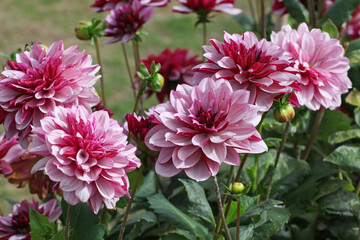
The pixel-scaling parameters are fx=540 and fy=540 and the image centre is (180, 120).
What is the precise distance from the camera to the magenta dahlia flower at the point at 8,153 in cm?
90

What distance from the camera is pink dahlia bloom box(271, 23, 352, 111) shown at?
775 mm

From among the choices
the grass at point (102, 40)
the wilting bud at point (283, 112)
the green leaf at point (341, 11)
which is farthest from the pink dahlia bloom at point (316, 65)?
the grass at point (102, 40)

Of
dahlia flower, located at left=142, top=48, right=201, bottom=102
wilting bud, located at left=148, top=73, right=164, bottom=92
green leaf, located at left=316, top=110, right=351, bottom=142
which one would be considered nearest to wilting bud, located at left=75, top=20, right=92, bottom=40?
dahlia flower, located at left=142, top=48, right=201, bottom=102

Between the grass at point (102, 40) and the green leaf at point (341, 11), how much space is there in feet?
5.21

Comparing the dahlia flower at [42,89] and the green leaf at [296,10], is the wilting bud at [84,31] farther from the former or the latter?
the green leaf at [296,10]

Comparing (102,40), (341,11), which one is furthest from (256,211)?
(102,40)

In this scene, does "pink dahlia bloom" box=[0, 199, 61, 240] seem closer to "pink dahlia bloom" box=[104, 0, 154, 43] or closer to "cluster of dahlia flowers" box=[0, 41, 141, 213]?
"cluster of dahlia flowers" box=[0, 41, 141, 213]

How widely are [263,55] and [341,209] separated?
1.47 ft

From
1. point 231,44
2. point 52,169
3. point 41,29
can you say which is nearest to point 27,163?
point 52,169

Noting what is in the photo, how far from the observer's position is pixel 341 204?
1011mm

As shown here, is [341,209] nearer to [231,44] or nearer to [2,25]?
[231,44]

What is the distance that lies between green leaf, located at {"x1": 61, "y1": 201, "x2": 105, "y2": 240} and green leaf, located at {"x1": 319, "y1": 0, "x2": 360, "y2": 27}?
672mm

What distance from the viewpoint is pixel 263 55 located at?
69 cm

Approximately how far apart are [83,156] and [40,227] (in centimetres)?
22
